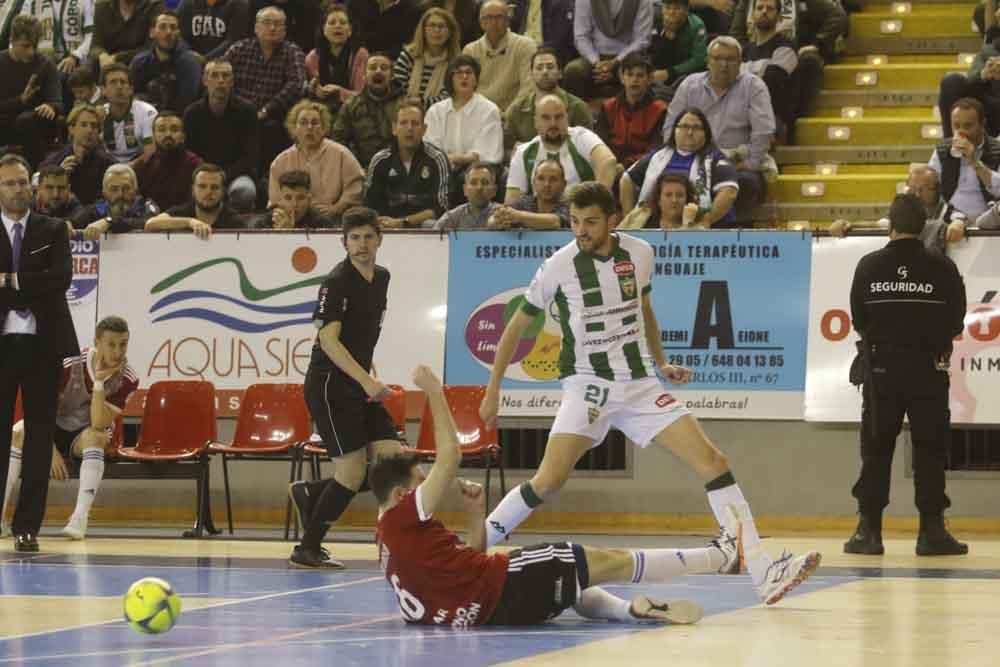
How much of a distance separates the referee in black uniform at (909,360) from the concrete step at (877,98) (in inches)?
241

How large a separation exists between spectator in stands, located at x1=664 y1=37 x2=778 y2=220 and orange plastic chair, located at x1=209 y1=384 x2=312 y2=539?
416cm

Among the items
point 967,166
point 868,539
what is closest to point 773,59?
point 967,166

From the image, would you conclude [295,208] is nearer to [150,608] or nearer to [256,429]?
[256,429]

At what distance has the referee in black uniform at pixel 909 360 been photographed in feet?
41.6

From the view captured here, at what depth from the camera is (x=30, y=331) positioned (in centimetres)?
1255

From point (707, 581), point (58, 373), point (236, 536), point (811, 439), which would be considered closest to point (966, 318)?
point (811, 439)

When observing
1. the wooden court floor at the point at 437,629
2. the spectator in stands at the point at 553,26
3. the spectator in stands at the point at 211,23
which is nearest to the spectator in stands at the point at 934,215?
the wooden court floor at the point at 437,629

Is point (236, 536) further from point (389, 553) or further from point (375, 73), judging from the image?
point (389, 553)

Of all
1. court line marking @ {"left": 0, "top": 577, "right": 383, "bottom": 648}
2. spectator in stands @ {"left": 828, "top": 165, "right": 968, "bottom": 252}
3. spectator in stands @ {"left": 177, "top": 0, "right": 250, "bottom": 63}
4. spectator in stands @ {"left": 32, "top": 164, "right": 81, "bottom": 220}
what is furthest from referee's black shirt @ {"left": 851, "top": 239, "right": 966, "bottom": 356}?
spectator in stands @ {"left": 177, "top": 0, "right": 250, "bottom": 63}

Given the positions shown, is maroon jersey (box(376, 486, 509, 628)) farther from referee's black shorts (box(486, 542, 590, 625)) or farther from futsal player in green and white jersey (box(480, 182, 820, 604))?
futsal player in green and white jersey (box(480, 182, 820, 604))

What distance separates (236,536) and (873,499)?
16.2 ft

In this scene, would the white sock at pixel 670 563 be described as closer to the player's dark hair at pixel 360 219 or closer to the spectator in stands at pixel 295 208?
the player's dark hair at pixel 360 219

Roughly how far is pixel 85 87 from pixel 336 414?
891 cm

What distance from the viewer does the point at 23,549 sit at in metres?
12.5
